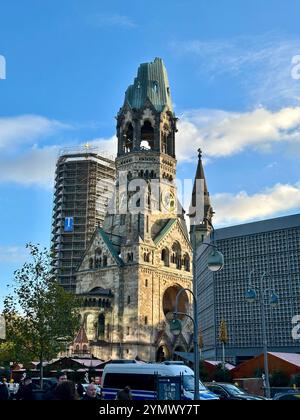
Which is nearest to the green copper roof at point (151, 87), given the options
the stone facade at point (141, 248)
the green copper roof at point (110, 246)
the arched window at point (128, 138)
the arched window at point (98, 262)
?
the stone facade at point (141, 248)

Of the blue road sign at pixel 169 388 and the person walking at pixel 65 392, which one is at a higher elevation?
the person walking at pixel 65 392

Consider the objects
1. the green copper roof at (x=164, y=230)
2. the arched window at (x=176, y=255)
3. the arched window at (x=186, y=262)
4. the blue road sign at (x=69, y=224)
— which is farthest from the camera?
the blue road sign at (x=69, y=224)

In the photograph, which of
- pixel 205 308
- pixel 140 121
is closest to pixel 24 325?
pixel 205 308

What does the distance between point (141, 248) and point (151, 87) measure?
1146 inches

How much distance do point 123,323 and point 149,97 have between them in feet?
122

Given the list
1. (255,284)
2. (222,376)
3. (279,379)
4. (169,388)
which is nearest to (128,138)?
(255,284)

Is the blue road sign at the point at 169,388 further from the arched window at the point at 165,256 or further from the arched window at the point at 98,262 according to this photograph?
the arched window at the point at 165,256

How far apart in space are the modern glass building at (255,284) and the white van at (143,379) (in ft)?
109

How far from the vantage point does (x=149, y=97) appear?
8150 centimetres

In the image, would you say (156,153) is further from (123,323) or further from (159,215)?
(123,323)

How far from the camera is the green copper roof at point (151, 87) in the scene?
82125mm

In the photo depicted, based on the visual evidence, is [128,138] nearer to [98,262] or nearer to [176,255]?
[176,255]

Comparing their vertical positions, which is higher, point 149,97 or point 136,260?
point 149,97
